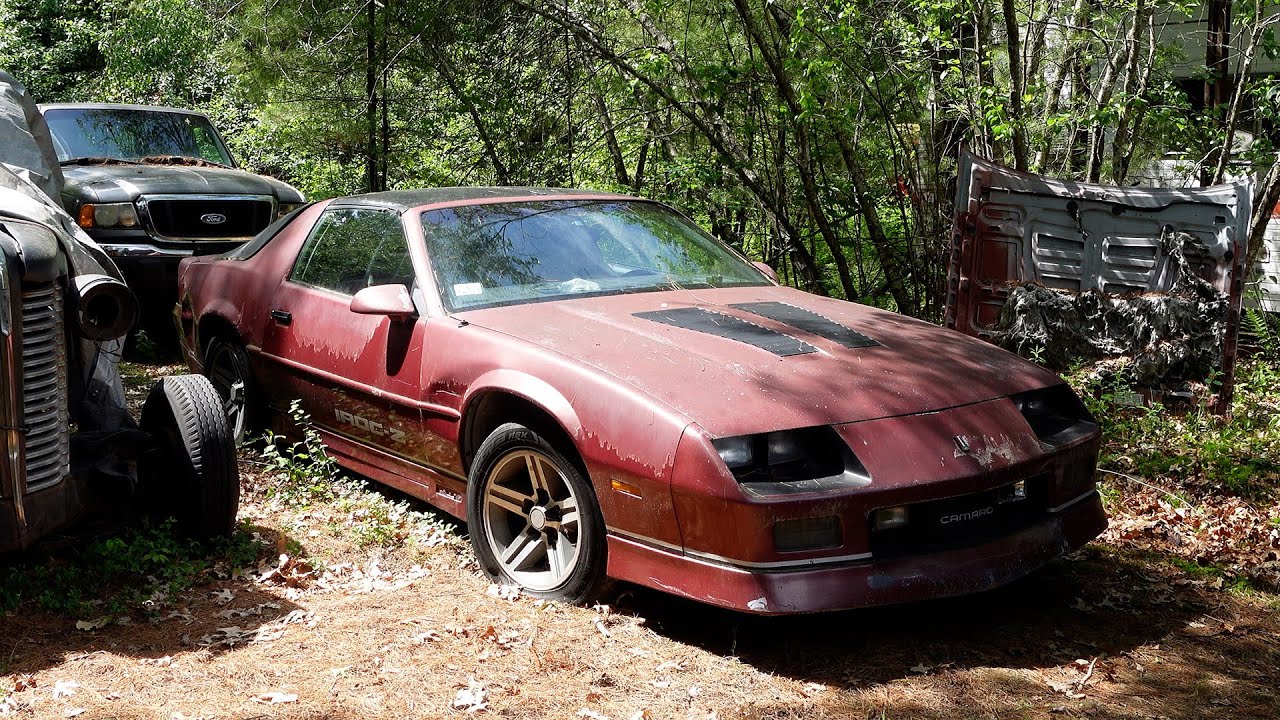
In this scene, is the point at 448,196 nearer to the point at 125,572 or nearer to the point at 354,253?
the point at 354,253

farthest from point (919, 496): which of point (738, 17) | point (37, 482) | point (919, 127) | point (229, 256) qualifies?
point (738, 17)

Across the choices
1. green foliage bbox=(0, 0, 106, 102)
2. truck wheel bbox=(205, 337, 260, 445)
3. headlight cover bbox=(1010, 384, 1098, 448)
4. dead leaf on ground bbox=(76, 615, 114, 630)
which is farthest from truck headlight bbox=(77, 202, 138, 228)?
green foliage bbox=(0, 0, 106, 102)

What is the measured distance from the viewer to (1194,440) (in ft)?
20.5

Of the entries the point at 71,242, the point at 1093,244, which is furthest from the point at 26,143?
the point at 1093,244

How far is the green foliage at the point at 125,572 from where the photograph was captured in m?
4.25

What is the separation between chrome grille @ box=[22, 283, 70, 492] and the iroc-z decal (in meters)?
1.34

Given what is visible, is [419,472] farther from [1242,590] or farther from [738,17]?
[738,17]

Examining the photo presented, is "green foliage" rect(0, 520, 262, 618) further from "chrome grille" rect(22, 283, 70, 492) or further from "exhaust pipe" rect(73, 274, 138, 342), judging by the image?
"exhaust pipe" rect(73, 274, 138, 342)

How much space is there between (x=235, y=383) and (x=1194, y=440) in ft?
16.9

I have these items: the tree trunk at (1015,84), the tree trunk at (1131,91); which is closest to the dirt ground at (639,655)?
the tree trunk at (1015,84)

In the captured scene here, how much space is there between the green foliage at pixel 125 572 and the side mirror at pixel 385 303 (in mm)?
1102

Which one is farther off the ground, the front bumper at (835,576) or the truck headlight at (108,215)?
the truck headlight at (108,215)

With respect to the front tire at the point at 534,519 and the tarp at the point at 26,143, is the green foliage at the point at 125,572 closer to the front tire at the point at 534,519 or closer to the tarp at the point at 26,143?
the front tire at the point at 534,519

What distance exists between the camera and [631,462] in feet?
12.2
